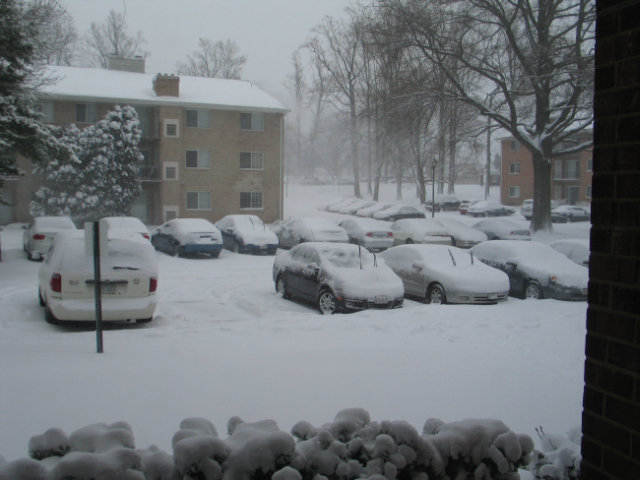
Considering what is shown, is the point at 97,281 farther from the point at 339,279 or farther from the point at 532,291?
the point at 532,291

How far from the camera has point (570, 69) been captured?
2436 centimetres

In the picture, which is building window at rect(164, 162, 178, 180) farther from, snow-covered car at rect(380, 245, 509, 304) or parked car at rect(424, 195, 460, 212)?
parked car at rect(424, 195, 460, 212)

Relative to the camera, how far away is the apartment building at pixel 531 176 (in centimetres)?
6066

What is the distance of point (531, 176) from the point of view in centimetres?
6134

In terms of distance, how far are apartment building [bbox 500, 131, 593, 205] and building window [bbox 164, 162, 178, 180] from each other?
35015 mm

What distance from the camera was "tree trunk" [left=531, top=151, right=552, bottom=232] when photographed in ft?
99.8

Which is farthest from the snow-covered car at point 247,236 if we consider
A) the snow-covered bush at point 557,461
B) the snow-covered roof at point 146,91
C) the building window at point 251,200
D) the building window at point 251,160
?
the snow-covered bush at point 557,461

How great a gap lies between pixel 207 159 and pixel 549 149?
19992 mm

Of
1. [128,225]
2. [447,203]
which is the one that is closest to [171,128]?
[128,225]

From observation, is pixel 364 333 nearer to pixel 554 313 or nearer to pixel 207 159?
pixel 554 313

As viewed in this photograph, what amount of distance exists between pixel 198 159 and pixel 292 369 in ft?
109

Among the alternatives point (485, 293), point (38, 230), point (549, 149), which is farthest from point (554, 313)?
point (549, 149)

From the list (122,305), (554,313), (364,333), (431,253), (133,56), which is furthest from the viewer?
(133,56)

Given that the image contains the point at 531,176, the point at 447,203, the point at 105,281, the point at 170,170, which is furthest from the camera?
Result: the point at 531,176
